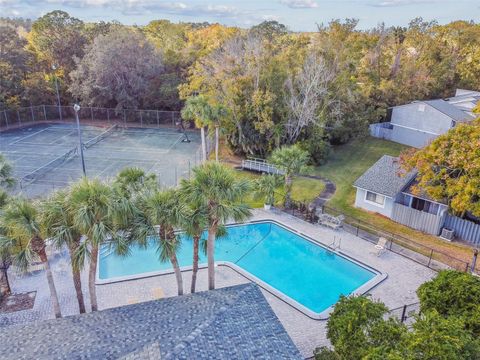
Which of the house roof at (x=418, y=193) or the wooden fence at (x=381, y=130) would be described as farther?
the wooden fence at (x=381, y=130)

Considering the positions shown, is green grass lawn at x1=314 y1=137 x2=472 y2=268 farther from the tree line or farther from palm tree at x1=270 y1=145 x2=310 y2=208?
palm tree at x1=270 y1=145 x2=310 y2=208

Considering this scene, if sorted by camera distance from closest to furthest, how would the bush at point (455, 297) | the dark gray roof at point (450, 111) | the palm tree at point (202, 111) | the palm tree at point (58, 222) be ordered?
the bush at point (455, 297) < the palm tree at point (58, 222) < the palm tree at point (202, 111) < the dark gray roof at point (450, 111)

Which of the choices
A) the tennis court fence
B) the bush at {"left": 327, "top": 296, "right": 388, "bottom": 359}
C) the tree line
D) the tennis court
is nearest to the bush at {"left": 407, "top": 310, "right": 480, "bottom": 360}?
the bush at {"left": 327, "top": 296, "right": 388, "bottom": 359}

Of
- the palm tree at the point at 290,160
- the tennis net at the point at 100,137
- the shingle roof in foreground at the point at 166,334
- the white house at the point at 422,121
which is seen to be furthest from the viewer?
the tennis net at the point at 100,137

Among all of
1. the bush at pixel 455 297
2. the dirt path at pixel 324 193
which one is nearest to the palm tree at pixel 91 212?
the bush at pixel 455 297

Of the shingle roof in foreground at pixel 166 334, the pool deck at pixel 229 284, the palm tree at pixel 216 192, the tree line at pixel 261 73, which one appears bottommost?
the pool deck at pixel 229 284

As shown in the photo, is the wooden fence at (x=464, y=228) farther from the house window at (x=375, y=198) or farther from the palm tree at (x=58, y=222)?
the palm tree at (x=58, y=222)

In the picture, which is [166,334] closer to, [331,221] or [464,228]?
[331,221]
